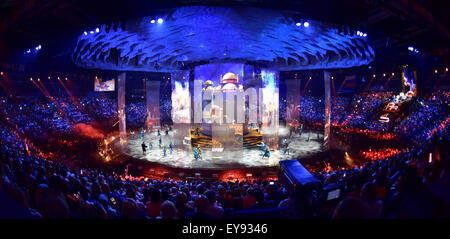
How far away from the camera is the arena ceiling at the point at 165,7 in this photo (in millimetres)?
8031

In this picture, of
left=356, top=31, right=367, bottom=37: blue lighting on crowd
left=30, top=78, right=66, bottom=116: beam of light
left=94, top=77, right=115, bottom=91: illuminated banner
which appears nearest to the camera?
left=356, top=31, right=367, bottom=37: blue lighting on crowd

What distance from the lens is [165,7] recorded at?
29.7 ft

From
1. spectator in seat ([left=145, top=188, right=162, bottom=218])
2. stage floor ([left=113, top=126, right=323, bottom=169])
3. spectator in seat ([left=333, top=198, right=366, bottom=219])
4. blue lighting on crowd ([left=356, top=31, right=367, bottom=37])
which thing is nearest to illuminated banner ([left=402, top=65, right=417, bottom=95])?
stage floor ([left=113, top=126, right=323, bottom=169])

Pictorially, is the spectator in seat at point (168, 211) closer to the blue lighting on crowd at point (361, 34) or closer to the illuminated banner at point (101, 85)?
the blue lighting on crowd at point (361, 34)

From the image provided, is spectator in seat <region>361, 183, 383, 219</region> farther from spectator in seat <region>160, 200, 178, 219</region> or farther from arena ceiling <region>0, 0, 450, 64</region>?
arena ceiling <region>0, 0, 450, 64</region>

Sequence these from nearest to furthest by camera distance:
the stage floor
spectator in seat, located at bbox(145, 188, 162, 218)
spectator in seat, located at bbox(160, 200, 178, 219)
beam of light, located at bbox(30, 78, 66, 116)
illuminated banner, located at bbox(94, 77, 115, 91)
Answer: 1. spectator in seat, located at bbox(160, 200, 178, 219)
2. spectator in seat, located at bbox(145, 188, 162, 218)
3. the stage floor
4. beam of light, located at bbox(30, 78, 66, 116)
5. illuminated banner, located at bbox(94, 77, 115, 91)

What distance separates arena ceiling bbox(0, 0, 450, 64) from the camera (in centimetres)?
803

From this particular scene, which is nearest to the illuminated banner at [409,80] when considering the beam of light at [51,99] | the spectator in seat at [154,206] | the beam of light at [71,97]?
the spectator in seat at [154,206]

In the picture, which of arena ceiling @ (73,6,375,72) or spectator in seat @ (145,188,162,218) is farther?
arena ceiling @ (73,6,375,72)
